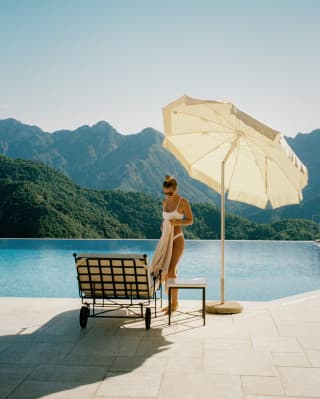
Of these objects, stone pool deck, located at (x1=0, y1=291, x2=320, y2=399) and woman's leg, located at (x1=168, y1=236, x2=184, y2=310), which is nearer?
stone pool deck, located at (x1=0, y1=291, x2=320, y2=399)

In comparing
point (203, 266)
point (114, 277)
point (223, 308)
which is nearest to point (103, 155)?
point (203, 266)

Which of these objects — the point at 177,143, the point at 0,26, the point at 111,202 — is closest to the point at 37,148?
the point at 111,202

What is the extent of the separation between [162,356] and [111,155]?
65453 millimetres

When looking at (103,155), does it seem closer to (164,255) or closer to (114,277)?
(164,255)

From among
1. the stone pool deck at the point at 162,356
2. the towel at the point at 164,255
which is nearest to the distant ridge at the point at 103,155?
the towel at the point at 164,255

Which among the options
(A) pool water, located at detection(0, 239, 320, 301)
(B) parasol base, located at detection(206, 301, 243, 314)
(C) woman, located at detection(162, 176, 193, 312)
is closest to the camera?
(B) parasol base, located at detection(206, 301, 243, 314)

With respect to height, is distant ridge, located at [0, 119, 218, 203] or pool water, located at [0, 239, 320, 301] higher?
distant ridge, located at [0, 119, 218, 203]

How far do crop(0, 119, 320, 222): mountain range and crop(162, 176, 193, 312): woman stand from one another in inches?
1676

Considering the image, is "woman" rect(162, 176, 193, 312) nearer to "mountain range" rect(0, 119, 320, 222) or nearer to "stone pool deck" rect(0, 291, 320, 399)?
"stone pool deck" rect(0, 291, 320, 399)

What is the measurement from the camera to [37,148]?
70.9 metres

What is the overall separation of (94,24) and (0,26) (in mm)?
3010

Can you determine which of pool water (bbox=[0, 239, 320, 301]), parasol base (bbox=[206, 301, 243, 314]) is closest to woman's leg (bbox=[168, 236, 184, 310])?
parasol base (bbox=[206, 301, 243, 314])

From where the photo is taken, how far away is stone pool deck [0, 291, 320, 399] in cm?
280

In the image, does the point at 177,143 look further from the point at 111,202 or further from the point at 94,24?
the point at 111,202
